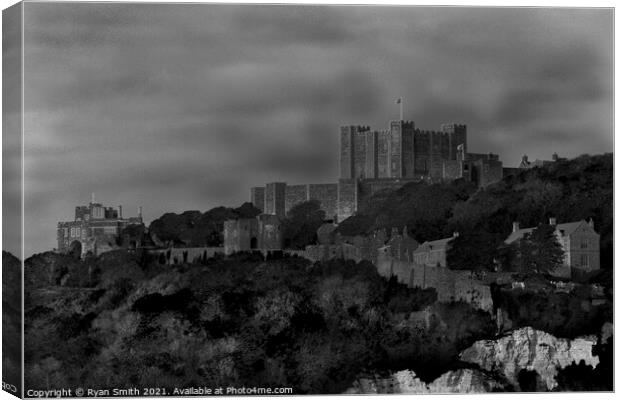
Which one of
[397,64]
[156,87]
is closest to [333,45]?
[397,64]

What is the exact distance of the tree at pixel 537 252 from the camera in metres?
19.0

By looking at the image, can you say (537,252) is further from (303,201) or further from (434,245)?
(303,201)

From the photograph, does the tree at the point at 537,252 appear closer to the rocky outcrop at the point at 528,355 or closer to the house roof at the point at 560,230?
the house roof at the point at 560,230

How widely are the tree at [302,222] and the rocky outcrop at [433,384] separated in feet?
6.58

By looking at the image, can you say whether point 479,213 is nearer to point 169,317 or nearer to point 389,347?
point 389,347

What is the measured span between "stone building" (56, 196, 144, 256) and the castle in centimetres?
170

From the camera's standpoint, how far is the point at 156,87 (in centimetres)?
1830

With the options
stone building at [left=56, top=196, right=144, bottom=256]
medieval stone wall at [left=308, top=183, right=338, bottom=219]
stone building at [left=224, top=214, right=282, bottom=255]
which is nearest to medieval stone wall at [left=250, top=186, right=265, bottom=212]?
stone building at [left=224, top=214, right=282, bottom=255]

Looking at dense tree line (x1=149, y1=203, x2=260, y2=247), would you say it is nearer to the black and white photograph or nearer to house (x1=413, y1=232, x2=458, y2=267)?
the black and white photograph

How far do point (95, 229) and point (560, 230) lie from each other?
6.06 m

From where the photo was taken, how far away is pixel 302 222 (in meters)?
19.2

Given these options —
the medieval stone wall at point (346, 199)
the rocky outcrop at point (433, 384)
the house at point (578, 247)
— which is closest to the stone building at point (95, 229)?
the medieval stone wall at point (346, 199)

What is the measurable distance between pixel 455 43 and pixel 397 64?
2.63 ft

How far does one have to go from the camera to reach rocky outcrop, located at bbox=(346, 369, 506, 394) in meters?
18.3
